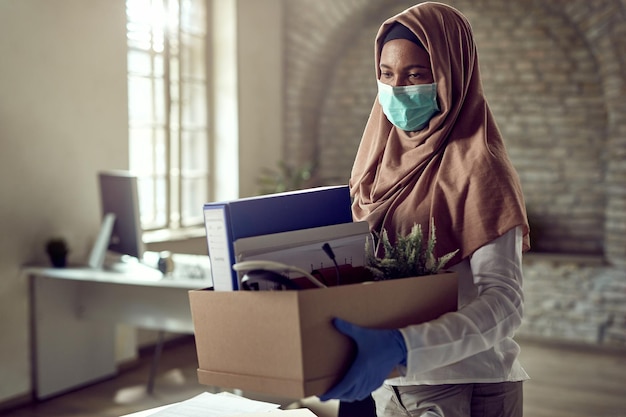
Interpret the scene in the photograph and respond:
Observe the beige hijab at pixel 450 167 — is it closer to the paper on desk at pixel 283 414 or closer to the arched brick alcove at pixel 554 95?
the paper on desk at pixel 283 414

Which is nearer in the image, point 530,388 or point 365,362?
point 365,362

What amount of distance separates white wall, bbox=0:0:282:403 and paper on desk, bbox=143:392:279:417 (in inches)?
114

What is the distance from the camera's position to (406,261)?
117 centimetres

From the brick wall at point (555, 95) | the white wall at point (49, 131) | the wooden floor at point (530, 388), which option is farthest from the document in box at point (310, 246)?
the brick wall at point (555, 95)

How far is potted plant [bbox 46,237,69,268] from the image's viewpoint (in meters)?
4.27

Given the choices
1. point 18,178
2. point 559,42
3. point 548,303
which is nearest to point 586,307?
point 548,303

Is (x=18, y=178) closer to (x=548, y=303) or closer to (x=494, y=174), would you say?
(x=494, y=174)

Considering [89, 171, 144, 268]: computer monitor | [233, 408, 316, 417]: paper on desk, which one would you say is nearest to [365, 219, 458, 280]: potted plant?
[233, 408, 316, 417]: paper on desk

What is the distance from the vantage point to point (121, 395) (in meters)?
4.34

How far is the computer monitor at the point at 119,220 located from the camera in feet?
13.3

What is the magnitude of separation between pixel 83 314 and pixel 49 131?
3.56 feet

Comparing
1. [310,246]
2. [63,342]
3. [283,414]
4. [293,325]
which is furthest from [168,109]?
[293,325]

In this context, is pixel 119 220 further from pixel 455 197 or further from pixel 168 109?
pixel 455 197

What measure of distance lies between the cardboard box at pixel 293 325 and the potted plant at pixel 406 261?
3cm
